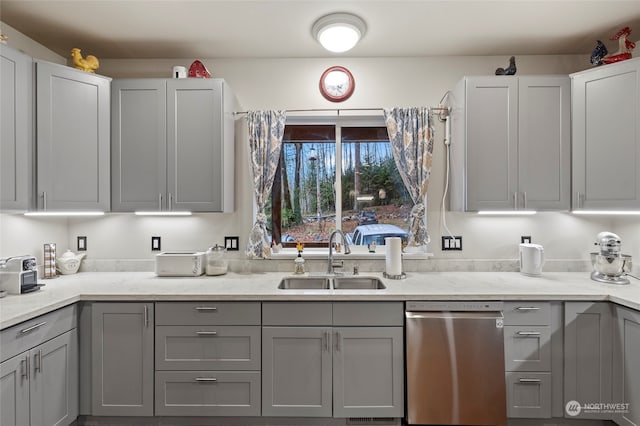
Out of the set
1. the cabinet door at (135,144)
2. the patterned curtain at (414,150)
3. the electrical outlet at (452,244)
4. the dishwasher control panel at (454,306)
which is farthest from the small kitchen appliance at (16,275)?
the electrical outlet at (452,244)

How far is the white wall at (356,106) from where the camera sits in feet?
8.48

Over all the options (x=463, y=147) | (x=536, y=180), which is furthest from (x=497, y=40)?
(x=536, y=180)

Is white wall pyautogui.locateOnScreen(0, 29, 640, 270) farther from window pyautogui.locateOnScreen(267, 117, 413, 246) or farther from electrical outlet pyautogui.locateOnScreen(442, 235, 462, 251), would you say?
window pyautogui.locateOnScreen(267, 117, 413, 246)

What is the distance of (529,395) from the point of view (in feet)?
6.38

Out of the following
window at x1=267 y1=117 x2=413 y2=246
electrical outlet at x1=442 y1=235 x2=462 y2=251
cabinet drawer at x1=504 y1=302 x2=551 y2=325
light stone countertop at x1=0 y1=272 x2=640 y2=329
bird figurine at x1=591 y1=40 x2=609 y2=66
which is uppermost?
bird figurine at x1=591 y1=40 x2=609 y2=66

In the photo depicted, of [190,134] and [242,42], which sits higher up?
[242,42]

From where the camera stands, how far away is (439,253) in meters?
2.62

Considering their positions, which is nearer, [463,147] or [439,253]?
[463,147]

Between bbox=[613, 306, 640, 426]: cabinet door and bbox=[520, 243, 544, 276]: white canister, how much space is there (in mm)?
541

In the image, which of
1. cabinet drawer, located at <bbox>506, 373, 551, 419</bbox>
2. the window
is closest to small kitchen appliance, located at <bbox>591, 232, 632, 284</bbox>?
cabinet drawer, located at <bbox>506, 373, 551, 419</bbox>

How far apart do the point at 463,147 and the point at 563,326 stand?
1.29 meters

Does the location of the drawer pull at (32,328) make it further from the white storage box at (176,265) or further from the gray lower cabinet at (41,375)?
the white storage box at (176,265)

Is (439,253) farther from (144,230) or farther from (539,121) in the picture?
(144,230)

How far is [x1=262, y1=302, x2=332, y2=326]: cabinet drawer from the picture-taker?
6.45 feet
